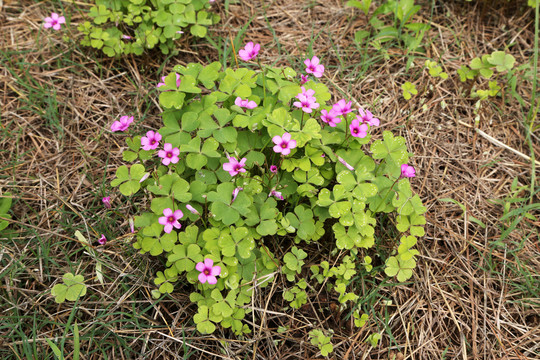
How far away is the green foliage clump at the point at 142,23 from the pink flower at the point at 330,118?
4.33 ft

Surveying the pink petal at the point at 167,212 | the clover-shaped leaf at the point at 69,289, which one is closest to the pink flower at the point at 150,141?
the pink petal at the point at 167,212

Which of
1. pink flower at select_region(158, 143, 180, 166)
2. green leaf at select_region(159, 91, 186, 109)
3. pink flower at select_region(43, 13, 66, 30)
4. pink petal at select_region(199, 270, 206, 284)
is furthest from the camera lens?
pink flower at select_region(43, 13, 66, 30)

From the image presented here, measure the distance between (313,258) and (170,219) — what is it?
0.89 metres

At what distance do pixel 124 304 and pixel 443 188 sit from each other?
219 cm

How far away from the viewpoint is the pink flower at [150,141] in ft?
7.82

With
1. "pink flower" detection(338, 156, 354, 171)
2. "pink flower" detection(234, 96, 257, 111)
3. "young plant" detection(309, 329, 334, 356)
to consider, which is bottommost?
"young plant" detection(309, 329, 334, 356)

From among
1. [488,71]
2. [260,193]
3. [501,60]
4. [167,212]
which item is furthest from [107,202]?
[501,60]

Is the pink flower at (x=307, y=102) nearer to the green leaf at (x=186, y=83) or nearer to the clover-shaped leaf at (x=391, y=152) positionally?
the clover-shaped leaf at (x=391, y=152)

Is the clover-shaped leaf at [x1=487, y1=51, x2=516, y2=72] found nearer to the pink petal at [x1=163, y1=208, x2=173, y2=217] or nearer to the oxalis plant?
the oxalis plant

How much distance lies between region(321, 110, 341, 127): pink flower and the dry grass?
0.81 m

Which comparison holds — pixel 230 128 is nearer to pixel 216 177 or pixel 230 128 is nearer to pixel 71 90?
pixel 216 177

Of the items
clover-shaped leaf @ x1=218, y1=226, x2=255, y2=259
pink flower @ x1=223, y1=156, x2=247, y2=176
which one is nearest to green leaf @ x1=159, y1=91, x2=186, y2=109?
pink flower @ x1=223, y1=156, x2=247, y2=176

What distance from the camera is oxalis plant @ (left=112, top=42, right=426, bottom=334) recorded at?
2234 millimetres

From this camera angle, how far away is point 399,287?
8.35ft
